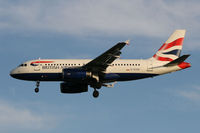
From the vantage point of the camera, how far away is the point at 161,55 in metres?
58.9

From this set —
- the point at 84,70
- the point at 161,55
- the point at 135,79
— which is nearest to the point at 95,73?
the point at 84,70

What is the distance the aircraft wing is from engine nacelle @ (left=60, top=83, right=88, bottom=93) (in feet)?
18.8

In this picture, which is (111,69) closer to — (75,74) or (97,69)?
(97,69)

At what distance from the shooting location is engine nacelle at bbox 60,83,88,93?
5960 centimetres

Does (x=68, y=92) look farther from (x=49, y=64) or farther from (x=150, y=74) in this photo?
(x=150, y=74)

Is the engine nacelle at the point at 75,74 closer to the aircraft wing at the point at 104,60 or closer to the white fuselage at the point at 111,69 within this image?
the aircraft wing at the point at 104,60

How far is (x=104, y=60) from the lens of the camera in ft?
175

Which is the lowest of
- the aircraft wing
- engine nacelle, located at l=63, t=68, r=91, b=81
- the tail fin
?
engine nacelle, located at l=63, t=68, r=91, b=81

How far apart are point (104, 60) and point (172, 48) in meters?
11.4

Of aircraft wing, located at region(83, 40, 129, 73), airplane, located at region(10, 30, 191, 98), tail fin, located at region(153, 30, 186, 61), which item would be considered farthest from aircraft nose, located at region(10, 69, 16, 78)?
tail fin, located at region(153, 30, 186, 61)

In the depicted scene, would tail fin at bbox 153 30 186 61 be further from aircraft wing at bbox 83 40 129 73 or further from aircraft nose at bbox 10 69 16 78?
aircraft nose at bbox 10 69 16 78

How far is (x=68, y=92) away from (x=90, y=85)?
3.39 meters

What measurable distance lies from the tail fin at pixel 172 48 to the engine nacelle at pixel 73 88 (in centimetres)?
1010

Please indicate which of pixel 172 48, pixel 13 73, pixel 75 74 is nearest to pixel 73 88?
pixel 75 74
